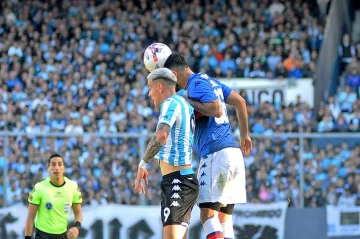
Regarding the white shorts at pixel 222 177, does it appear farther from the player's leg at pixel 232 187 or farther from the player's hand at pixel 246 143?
the player's hand at pixel 246 143

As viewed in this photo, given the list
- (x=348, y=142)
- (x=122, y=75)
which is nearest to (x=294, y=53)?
(x=122, y=75)

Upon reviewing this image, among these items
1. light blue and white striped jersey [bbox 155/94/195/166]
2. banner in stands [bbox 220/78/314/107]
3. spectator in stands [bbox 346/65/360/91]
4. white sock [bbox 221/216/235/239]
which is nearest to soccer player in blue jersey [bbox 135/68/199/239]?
light blue and white striped jersey [bbox 155/94/195/166]

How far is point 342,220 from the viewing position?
52.9 feet

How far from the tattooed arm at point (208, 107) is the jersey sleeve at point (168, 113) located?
1.77 feet

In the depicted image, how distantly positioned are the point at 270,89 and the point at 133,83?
11.0 ft

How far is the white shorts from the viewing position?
922 centimetres

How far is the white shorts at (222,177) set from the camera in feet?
30.2

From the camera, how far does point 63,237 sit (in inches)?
482

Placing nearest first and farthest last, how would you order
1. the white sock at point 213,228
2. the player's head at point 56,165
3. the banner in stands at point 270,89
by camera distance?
the white sock at point 213,228, the player's head at point 56,165, the banner in stands at point 270,89

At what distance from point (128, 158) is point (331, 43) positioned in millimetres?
9932

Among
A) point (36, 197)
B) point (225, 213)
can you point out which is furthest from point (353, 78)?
point (225, 213)

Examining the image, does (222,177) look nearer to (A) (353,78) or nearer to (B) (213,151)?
(B) (213,151)

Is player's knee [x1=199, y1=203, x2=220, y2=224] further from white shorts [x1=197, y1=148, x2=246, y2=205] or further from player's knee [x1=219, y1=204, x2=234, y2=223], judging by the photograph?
player's knee [x1=219, y1=204, x2=234, y2=223]

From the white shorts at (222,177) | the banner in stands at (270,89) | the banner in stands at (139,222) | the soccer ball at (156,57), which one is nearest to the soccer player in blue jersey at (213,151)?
the white shorts at (222,177)
